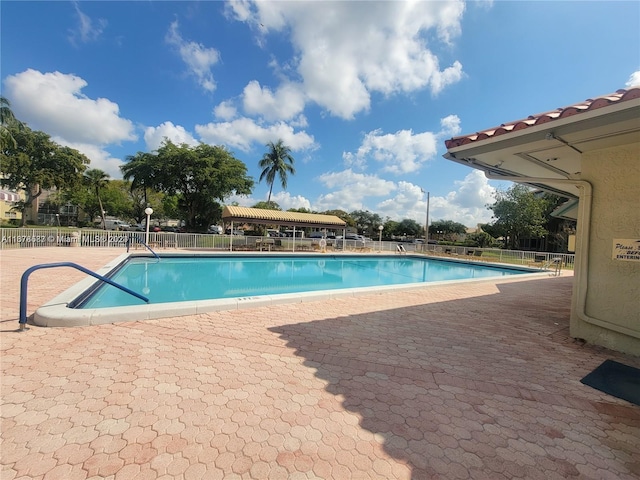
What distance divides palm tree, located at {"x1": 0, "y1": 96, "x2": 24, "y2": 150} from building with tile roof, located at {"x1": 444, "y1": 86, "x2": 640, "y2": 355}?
30877 millimetres

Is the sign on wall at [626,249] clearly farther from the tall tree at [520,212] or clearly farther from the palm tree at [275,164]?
the palm tree at [275,164]

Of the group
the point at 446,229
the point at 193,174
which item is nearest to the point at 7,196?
the point at 193,174

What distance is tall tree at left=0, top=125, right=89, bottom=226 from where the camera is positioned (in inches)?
955

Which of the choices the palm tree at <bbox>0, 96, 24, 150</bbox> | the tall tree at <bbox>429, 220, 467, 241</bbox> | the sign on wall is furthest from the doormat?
the tall tree at <bbox>429, 220, 467, 241</bbox>

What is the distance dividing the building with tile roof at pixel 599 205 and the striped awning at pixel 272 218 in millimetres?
15900

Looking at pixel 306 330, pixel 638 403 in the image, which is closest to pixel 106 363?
pixel 306 330

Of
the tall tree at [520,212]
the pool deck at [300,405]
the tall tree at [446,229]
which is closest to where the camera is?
the pool deck at [300,405]

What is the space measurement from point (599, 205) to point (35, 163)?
126 feet

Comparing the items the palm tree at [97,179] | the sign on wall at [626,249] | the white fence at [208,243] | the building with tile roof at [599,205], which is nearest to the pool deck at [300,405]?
the building with tile roof at [599,205]

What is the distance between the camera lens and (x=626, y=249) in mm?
3549

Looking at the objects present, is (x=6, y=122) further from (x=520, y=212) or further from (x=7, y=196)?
(x=520, y=212)

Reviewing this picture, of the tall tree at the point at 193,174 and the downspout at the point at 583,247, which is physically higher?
the tall tree at the point at 193,174

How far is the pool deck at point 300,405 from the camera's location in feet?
5.73

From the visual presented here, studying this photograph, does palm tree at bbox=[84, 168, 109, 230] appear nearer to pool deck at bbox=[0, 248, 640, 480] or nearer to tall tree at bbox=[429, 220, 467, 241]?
pool deck at bbox=[0, 248, 640, 480]
